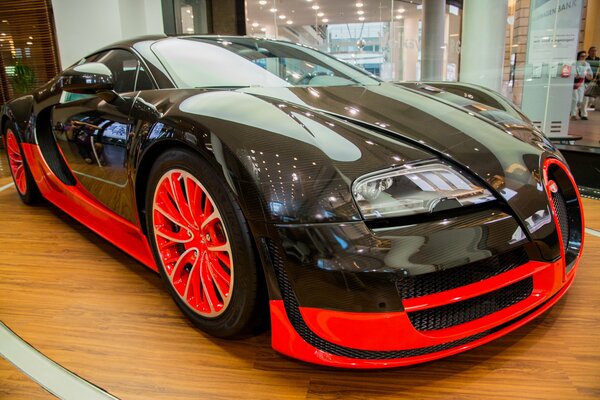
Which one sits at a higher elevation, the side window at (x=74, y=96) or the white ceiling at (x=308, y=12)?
Answer: the white ceiling at (x=308, y=12)

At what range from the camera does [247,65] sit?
5.19 feet

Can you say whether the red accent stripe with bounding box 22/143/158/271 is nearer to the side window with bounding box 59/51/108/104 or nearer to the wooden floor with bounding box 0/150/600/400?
the wooden floor with bounding box 0/150/600/400

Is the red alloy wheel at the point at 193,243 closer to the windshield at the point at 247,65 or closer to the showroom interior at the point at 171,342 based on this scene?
the showroom interior at the point at 171,342

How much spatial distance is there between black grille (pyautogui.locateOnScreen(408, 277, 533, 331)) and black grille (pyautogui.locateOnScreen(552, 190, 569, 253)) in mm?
218

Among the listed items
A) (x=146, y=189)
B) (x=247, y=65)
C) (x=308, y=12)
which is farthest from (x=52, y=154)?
(x=308, y=12)

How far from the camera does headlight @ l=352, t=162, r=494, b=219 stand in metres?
0.95

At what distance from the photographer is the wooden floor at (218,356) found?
1.06 m

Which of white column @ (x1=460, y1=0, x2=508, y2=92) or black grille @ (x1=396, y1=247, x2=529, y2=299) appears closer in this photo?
black grille @ (x1=396, y1=247, x2=529, y2=299)

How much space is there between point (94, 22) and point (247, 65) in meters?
3.99

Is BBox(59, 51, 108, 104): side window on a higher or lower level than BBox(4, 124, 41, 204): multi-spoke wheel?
higher

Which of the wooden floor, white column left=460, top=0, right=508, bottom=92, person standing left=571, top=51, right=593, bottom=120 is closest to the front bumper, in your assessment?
the wooden floor

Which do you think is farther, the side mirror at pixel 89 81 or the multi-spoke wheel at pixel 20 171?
the multi-spoke wheel at pixel 20 171

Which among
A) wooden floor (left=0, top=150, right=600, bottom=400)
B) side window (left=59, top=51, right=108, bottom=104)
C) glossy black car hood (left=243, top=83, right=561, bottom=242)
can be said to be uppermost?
side window (left=59, top=51, right=108, bottom=104)

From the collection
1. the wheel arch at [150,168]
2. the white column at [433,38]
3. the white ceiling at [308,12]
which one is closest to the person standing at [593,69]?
the white column at [433,38]
